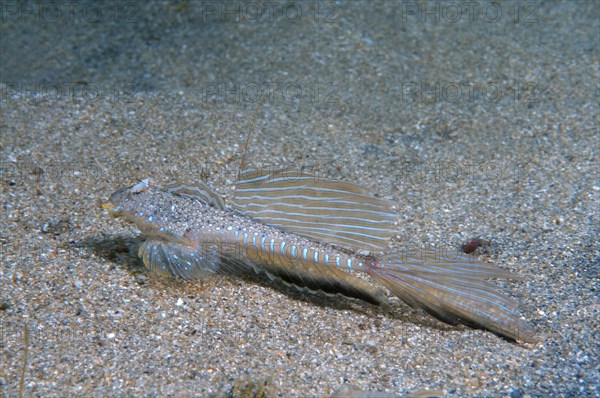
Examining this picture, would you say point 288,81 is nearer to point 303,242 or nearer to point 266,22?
point 266,22

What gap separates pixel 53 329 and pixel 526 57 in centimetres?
539

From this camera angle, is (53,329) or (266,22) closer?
(53,329)

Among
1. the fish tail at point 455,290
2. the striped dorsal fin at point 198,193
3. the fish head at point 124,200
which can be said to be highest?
the striped dorsal fin at point 198,193

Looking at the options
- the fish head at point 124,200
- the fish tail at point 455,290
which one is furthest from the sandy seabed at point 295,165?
the fish head at point 124,200

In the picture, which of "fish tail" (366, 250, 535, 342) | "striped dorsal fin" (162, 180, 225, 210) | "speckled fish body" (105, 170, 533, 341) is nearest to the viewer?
"fish tail" (366, 250, 535, 342)

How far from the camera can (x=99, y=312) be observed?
2.91m

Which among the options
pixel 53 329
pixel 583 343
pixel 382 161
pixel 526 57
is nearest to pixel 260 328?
pixel 53 329

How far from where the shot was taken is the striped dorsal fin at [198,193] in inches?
128

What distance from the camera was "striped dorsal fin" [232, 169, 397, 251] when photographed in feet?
10.2

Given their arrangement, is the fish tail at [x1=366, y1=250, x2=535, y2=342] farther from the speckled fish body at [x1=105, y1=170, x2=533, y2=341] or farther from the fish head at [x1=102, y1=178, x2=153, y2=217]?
the fish head at [x1=102, y1=178, x2=153, y2=217]

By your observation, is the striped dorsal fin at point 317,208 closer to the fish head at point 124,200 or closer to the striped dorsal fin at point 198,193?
the striped dorsal fin at point 198,193

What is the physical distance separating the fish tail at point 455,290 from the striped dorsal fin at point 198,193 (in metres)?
1.04

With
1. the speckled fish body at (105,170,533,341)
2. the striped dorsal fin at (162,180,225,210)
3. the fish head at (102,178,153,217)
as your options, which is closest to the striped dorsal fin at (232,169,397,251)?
the speckled fish body at (105,170,533,341)

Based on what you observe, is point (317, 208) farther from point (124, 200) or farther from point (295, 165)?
point (295, 165)
